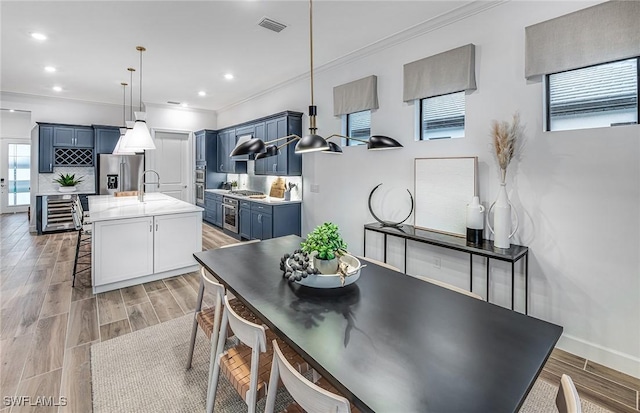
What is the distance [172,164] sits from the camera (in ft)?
A: 25.8

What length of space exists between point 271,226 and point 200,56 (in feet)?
8.98

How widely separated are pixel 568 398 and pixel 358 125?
3.83 metres

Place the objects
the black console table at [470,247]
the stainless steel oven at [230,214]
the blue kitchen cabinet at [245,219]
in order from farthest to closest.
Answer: the stainless steel oven at [230,214] → the blue kitchen cabinet at [245,219] → the black console table at [470,247]

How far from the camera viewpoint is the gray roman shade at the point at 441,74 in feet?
9.68

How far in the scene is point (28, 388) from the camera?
2.06 meters

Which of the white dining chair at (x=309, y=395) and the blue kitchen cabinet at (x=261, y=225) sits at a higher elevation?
the blue kitchen cabinet at (x=261, y=225)

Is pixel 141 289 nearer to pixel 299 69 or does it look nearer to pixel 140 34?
pixel 140 34

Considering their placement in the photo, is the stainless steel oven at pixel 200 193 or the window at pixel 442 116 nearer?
the window at pixel 442 116

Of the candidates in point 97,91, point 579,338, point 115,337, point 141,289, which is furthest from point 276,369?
point 97,91

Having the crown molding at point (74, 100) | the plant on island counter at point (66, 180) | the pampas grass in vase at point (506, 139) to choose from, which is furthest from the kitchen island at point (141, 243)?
the crown molding at point (74, 100)

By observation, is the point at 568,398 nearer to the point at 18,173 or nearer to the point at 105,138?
the point at 105,138

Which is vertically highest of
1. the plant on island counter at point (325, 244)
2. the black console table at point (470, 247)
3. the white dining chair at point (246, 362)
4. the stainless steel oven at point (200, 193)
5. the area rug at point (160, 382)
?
the stainless steel oven at point (200, 193)

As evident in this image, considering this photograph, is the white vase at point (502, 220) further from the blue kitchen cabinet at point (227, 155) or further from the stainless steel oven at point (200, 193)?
the stainless steel oven at point (200, 193)

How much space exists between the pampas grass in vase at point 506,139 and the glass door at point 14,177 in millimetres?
11427
